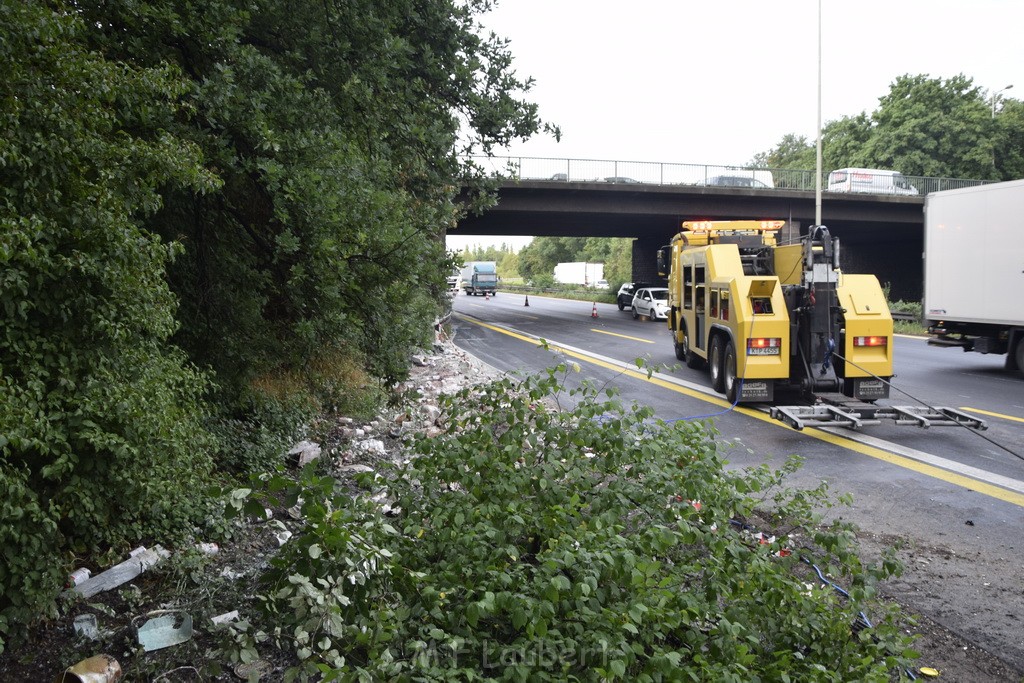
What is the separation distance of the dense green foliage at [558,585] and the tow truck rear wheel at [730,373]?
24.2 ft

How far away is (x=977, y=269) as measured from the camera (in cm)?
1553

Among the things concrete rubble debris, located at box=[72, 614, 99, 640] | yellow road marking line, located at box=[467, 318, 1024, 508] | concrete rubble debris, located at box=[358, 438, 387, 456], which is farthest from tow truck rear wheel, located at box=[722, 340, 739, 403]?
concrete rubble debris, located at box=[72, 614, 99, 640]

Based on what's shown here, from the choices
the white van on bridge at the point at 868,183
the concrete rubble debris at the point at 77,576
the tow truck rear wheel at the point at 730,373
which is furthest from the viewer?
the white van on bridge at the point at 868,183

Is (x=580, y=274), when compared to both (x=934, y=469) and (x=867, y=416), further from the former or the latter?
(x=934, y=469)

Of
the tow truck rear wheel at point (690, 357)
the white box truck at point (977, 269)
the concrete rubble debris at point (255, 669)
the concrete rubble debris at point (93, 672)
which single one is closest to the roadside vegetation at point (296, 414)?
the concrete rubble debris at point (93, 672)

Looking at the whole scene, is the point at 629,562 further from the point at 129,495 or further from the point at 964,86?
the point at 964,86

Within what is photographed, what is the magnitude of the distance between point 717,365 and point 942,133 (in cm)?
4646

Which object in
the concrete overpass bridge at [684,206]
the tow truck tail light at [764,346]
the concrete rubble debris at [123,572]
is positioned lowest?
the concrete rubble debris at [123,572]

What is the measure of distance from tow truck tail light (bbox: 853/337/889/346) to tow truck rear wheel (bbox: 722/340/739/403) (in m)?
1.68

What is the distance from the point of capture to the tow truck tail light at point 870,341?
35.4 ft

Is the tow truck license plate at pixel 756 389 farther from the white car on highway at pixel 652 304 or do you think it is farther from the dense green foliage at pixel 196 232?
the white car on highway at pixel 652 304

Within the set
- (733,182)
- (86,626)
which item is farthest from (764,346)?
(733,182)

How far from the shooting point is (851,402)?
10.3 metres

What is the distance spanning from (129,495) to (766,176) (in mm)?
34653
